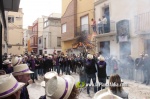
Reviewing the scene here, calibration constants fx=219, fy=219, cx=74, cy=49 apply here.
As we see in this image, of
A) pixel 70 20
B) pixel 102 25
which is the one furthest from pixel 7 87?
pixel 70 20

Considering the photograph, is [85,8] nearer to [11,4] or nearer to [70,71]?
[70,71]

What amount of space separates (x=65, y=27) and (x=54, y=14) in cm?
Result: 1442

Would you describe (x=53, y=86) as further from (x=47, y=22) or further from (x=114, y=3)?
(x=47, y=22)

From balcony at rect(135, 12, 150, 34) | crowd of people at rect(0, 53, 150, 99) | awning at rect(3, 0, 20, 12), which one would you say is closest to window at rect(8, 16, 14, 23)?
crowd of people at rect(0, 53, 150, 99)

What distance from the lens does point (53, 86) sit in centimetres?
190

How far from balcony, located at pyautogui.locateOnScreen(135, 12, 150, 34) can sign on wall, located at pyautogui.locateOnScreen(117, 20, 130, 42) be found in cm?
99

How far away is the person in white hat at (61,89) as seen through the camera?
185 centimetres

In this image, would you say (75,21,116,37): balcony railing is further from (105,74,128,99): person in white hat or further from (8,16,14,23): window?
(8,16,14,23): window

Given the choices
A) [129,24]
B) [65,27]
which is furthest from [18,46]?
[129,24]

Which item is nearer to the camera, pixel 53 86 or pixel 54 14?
pixel 53 86

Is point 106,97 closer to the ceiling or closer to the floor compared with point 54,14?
closer to the floor

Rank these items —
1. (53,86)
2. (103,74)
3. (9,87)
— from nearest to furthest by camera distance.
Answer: (53,86)
(9,87)
(103,74)

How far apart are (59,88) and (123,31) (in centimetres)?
1410

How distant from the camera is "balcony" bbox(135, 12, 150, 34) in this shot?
1319 centimetres
